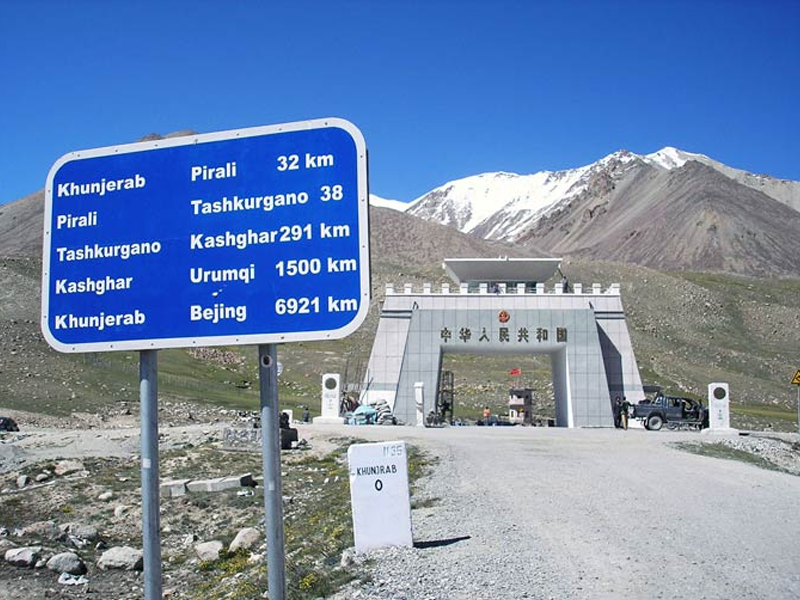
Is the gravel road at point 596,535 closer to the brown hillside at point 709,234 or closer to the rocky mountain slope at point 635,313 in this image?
the rocky mountain slope at point 635,313

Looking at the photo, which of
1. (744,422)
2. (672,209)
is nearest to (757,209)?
(672,209)

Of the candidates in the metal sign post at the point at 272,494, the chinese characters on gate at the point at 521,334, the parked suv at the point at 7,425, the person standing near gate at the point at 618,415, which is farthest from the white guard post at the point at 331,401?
the metal sign post at the point at 272,494

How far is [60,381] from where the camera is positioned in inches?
1815

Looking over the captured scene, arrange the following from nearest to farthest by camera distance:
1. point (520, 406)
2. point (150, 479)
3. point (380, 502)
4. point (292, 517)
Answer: point (150, 479)
point (380, 502)
point (292, 517)
point (520, 406)

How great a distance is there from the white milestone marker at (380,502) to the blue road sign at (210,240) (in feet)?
17.5

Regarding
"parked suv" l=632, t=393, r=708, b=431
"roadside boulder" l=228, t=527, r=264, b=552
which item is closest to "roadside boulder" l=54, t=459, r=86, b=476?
"roadside boulder" l=228, t=527, r=264, b=552

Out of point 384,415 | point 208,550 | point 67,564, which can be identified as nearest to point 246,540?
point 208,550

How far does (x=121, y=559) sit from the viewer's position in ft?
43.2

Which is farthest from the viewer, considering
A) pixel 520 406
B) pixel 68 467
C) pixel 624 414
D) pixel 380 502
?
pixel 520 406

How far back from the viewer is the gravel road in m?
7.66

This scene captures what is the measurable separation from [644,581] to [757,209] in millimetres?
189012

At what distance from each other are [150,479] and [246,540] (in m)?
8.67

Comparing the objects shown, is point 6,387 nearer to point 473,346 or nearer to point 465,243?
point 473,346

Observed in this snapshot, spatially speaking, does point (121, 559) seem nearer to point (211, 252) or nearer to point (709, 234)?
point (211, 252)
